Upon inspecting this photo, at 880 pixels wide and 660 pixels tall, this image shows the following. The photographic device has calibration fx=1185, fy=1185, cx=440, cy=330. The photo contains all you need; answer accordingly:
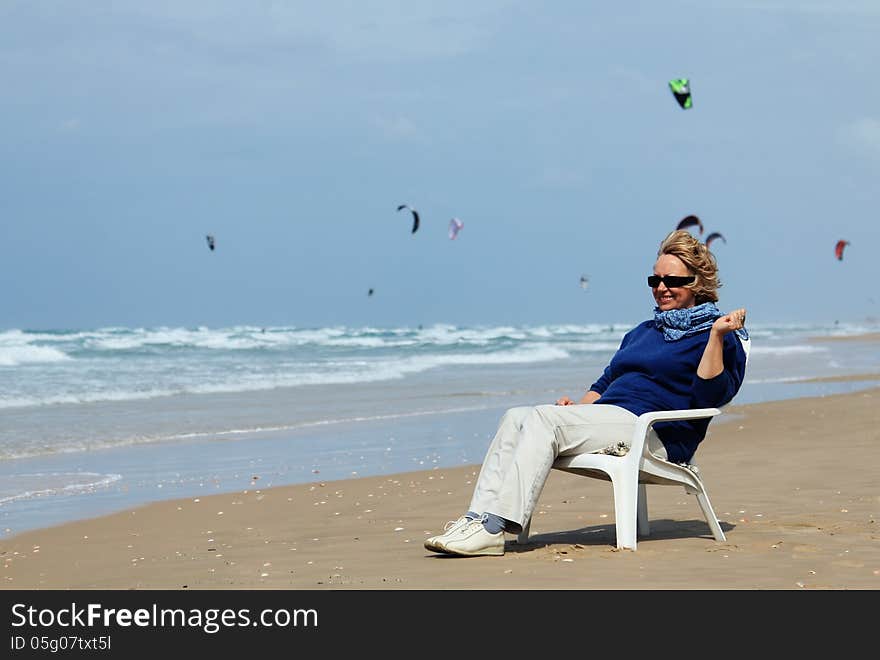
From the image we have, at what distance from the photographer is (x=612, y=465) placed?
16.4ft

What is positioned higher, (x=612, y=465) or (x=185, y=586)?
(x=612, y=465)

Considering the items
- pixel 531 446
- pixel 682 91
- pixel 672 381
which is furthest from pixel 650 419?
pixel 682 91

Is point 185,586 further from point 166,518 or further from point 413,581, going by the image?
point 166,518

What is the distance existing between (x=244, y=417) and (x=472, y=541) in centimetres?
906

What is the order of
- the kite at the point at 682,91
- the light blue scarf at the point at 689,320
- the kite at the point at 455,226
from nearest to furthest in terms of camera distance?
the light blue scarf at the point at 689,320 → the kite at the point at 682,91 → the kite at the point at 455,226

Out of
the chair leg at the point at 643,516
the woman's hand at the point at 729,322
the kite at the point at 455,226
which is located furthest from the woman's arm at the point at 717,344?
the kite at the point at 455,226

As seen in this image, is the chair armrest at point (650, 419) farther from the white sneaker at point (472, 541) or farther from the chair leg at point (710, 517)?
the white sneaker at point (472, 541)

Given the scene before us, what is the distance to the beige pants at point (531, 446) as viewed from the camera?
4.84m

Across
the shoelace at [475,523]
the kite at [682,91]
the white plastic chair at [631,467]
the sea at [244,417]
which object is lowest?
the sea at [244,417]

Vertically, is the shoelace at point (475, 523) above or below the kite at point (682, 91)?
below

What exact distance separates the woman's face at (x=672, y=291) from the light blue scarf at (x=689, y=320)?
4cm
